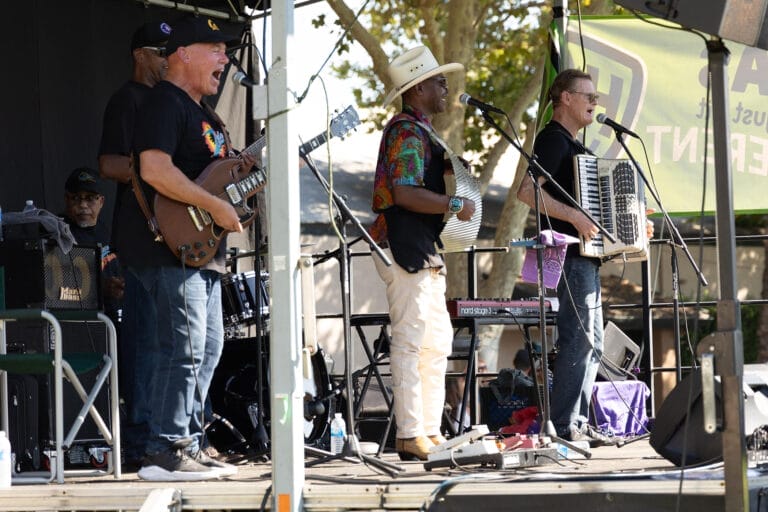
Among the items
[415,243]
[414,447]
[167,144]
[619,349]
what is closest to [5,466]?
[167,144]

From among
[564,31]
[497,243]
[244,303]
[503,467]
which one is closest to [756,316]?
[497,243]

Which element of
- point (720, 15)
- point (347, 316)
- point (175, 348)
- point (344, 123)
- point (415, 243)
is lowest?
point (175, 348)

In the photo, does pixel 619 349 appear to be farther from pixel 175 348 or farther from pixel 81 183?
pixel 175 348

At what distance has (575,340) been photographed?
582cm

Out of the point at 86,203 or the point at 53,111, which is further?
the point at 53,111

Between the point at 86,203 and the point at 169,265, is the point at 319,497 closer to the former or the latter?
the point at 169,265

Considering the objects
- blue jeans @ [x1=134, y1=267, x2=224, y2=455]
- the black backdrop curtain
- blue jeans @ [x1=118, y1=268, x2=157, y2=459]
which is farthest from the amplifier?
the black backdrop curtain

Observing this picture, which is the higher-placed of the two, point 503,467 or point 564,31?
point 564,31

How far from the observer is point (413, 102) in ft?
17.7

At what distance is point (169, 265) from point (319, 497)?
1281 millimetres

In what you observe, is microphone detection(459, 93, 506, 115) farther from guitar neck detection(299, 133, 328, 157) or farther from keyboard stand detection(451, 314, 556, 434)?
keyboard stand detection(451, 314, 556, 434)

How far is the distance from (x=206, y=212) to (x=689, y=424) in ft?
6.58

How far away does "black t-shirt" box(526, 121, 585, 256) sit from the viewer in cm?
588

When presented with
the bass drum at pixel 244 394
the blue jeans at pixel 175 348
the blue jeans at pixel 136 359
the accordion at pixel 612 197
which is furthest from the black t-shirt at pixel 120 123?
the accordion at pixel 612 197
